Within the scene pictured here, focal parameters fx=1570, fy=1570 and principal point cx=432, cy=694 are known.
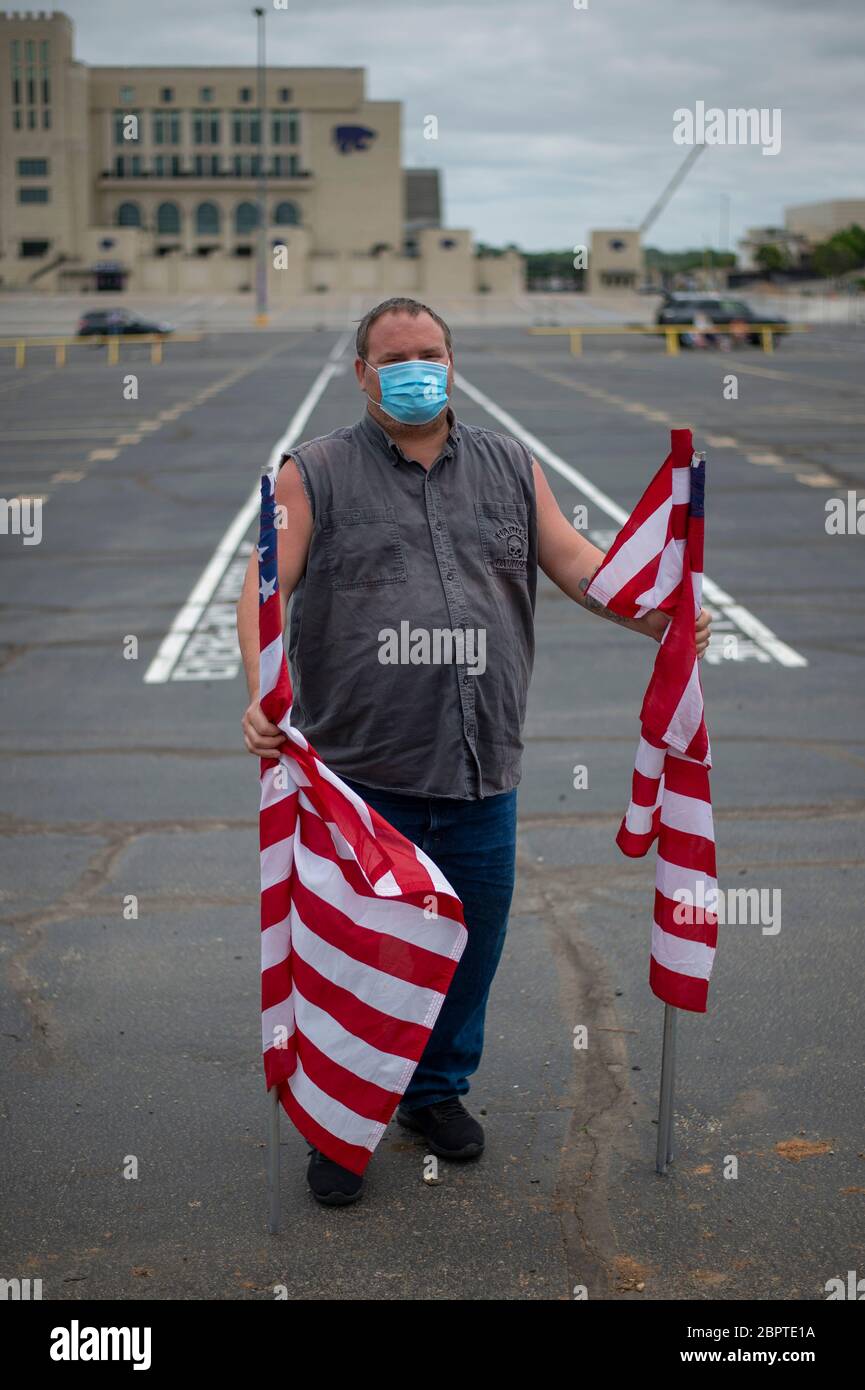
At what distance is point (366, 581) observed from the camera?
4.07m

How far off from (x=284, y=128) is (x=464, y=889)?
135738 mm

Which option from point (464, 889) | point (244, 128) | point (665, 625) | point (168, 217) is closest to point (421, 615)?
point (665, 625)

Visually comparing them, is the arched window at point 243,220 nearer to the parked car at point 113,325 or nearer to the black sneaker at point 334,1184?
the parked car at point 113,325

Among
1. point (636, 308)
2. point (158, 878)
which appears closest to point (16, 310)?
point (636, 308)

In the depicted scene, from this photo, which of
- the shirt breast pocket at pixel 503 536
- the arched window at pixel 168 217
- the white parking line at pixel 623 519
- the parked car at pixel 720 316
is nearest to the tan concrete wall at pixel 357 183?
the arched window at pixel 168 217

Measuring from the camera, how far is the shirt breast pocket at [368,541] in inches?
159

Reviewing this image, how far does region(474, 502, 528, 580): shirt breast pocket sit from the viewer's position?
13.5ft

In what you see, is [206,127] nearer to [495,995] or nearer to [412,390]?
[495,995]

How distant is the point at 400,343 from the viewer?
4.00 m

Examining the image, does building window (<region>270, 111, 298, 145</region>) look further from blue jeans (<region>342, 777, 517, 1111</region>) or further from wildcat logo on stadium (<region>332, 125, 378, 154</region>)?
blue jeans (<region>342, 777, 517, 1111</region>)

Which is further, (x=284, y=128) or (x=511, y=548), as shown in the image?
(x=284, y=128)

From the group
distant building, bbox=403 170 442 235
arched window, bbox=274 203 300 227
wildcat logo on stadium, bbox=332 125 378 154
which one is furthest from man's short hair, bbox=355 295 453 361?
distant building, bbox=403 170 442 235

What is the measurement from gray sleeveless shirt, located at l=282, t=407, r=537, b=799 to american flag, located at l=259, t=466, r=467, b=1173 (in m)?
0.24
